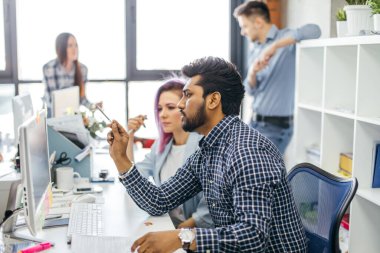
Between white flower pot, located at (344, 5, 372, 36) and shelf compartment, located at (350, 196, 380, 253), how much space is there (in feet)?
2.87

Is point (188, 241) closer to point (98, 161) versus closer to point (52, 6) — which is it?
point (98, 161)

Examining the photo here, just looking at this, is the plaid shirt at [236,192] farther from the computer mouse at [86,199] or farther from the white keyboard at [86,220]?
the computer mouse at [86,199]

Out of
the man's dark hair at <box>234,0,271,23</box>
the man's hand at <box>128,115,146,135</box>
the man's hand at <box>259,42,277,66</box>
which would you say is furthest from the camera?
the man's dark hair at <box>234,0,271,23</box>

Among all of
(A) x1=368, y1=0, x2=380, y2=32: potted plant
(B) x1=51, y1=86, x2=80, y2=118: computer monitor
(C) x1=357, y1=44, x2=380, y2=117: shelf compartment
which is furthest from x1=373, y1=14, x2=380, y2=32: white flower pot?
(B) x1=51, y1=86, x2=80, y2=118: computer monitor

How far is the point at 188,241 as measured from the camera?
139 centimetres

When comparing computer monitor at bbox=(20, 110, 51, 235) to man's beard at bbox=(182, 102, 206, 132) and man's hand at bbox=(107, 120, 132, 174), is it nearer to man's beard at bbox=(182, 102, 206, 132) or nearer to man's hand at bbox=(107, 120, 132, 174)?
man's hand at bbox=(107, 120, 132, 174)

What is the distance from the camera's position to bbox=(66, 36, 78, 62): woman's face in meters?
4.49

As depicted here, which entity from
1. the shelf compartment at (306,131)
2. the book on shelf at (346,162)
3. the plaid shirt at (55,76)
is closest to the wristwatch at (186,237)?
the book on shelf at (346,162)

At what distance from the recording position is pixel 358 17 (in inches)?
104

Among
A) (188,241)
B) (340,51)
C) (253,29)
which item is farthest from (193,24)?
(188,241)

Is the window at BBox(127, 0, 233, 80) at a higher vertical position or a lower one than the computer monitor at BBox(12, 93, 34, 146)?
higher

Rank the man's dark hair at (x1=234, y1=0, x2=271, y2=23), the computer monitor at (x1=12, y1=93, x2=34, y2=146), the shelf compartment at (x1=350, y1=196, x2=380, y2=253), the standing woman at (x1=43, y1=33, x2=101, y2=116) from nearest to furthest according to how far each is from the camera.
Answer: the computer monitor at (x1=12, y1=93, x2=34, y2=146)
the shelf compartment at (x1=350, y1=196, x2=380, y2=253)
the man's dark hair at (x1=234, y1=0, x2=271, y2=23)
the standing woman at (x1=43, y1=33, x2=101, y2=116)

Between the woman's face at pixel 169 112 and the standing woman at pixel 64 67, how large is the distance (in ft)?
7.12

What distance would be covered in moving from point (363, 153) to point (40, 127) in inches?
65.5
